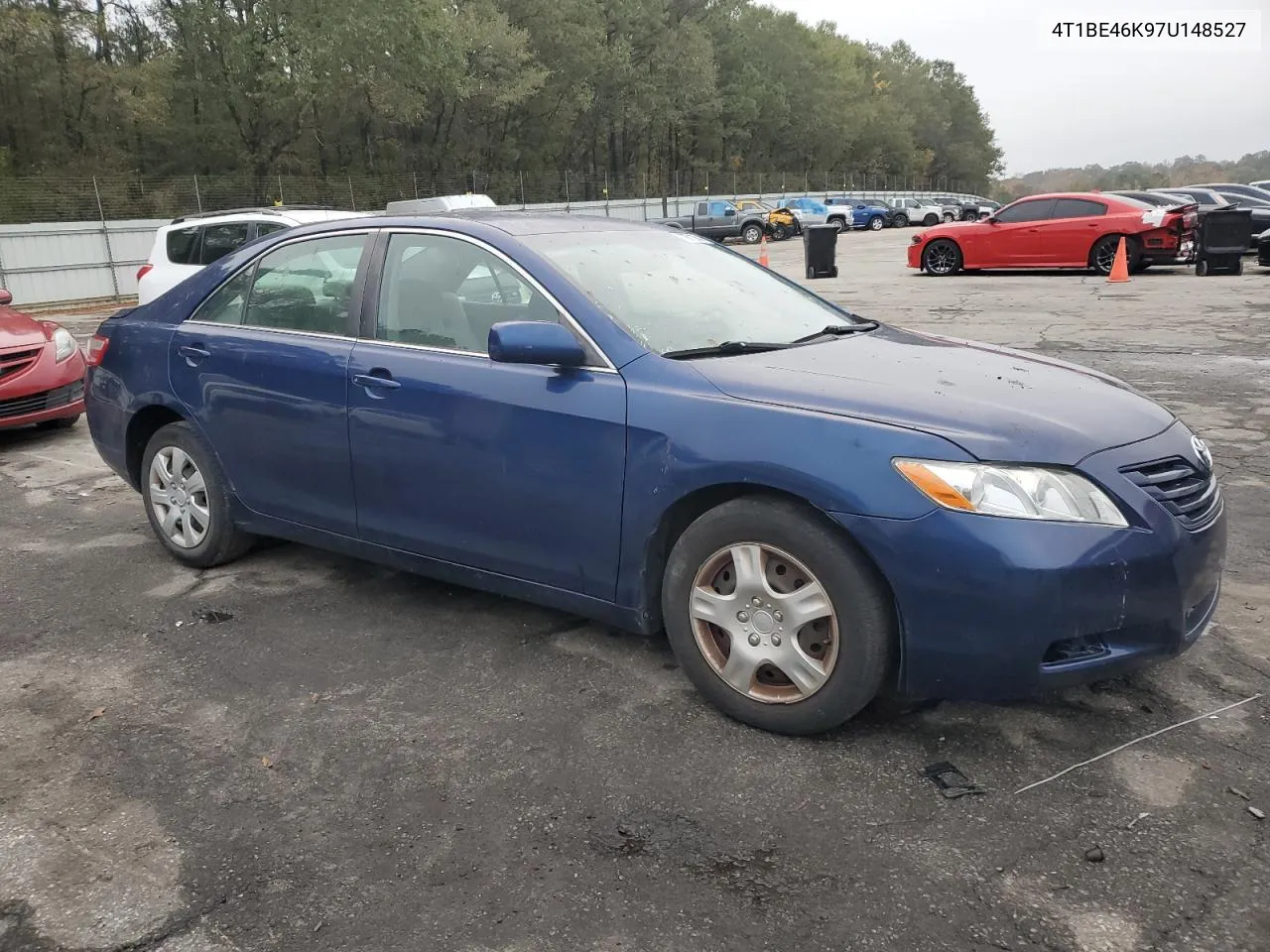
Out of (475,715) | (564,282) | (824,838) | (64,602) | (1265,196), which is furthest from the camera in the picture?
(1265,196)

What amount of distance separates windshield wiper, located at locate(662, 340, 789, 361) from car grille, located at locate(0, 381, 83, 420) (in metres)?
6.19

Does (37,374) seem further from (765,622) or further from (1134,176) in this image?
(1134,176)

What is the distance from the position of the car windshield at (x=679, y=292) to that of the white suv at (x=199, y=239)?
24.5ft

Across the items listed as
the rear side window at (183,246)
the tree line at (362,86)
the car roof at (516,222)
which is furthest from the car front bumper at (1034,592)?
the tree line at (362,86)

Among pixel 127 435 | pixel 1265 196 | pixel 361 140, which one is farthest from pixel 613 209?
pixel 127 435

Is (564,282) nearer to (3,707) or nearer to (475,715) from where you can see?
(475,715)

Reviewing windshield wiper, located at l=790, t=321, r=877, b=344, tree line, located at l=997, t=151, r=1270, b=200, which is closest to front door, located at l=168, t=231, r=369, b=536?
windshield wiper, located at l=790, t=321, r=877, b=344

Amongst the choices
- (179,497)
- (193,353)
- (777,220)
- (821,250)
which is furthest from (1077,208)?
(777,220)

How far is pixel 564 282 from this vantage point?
11.4 ft

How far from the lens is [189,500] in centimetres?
461

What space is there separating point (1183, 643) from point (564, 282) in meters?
2.20

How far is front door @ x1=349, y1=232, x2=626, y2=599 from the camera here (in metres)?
3.26

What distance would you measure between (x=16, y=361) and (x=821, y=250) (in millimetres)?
14831

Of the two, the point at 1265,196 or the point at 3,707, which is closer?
the point at 3,707
